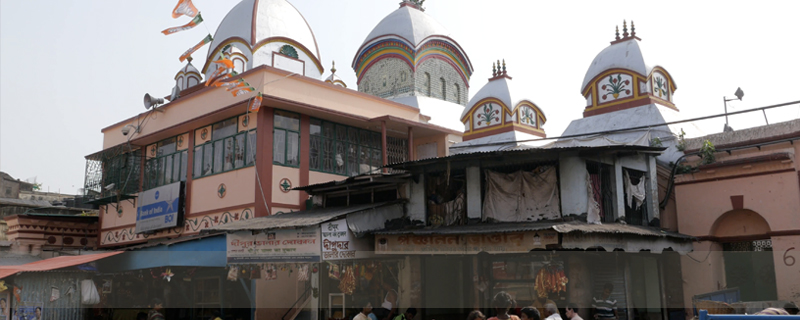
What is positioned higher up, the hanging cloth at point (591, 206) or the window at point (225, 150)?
the window at point (225, 150)

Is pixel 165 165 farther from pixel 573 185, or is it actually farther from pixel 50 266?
pixel 573 185

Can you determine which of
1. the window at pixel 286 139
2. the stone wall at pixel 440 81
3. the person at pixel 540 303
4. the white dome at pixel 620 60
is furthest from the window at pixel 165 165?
the white dome at pixel 620 60

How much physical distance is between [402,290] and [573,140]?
621cm

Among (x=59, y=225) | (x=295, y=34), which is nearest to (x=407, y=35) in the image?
(x=295, y=34)

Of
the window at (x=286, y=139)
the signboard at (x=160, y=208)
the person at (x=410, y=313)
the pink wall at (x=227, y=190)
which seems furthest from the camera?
the signboard at (x=160, y=208)

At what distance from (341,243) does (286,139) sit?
547 centimetres

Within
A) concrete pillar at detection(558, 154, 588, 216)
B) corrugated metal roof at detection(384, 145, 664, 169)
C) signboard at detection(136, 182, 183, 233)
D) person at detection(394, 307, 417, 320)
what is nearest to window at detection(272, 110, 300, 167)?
signboard at detection(136, 182, 183, 233)

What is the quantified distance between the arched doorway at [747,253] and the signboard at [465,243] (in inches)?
215

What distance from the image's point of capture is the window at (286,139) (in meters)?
17.8

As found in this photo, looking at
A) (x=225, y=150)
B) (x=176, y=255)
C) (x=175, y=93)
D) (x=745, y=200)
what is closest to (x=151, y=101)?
(x=175, y=93)

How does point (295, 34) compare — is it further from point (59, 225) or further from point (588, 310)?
point (588, 310)

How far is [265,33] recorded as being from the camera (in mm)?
22922

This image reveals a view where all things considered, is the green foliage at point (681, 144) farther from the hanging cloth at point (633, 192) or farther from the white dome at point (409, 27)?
the white dome at point (409, 27)

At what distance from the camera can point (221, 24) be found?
24.4 meters
